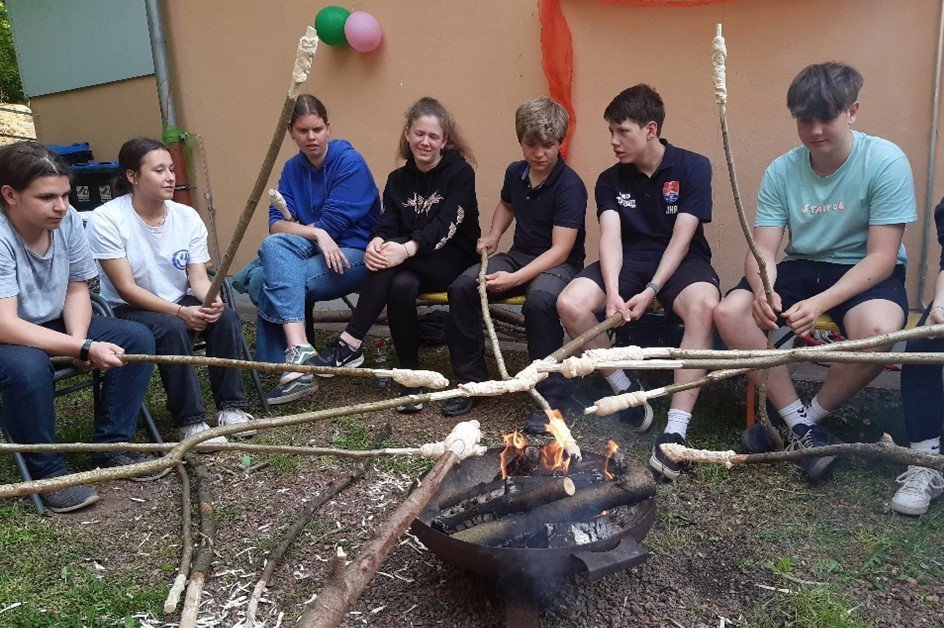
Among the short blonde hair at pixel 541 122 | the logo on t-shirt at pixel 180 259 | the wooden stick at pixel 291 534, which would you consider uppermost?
the short blonde hair at pixel 541 122

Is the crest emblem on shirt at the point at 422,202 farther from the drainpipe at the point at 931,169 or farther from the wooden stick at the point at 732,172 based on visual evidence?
the drainpipe at the point at 931,169

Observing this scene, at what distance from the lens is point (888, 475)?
3203 millimetres

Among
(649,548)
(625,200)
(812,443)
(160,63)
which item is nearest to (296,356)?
(625,200)

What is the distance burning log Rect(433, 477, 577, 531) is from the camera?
7.67 feet

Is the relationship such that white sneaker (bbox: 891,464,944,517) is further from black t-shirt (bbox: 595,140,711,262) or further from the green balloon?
the green balloon

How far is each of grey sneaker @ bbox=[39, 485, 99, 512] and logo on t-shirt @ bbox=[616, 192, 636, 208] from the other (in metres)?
2.83

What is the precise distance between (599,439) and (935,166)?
2379mm

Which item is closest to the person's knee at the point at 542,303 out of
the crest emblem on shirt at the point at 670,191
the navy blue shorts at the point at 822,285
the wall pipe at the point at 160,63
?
the crest emblem on shirt at the point at 670,191

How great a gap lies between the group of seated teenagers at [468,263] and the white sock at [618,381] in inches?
2.1

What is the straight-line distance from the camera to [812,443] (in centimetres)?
328

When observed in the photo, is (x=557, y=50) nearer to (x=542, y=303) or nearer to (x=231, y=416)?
(x=542, y=303)

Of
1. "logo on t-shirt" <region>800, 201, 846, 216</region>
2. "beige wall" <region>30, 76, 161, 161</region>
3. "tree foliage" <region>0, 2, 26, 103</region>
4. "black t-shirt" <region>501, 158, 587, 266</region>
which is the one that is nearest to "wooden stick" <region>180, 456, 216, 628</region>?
"black t-shirt" <region>501, 158, 587, 266</region>

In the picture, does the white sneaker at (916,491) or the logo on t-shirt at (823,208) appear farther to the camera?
the logo on t-shirt at (823,208)

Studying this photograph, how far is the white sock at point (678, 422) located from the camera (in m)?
3.41
